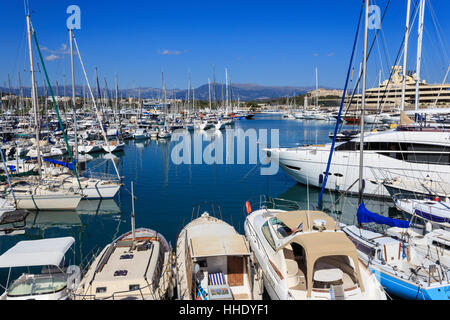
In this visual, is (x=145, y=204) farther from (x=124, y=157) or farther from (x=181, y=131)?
(x=181, y=131)

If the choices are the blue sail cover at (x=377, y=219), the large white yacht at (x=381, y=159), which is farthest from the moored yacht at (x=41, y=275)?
the large white yacht at (x=381, y=159)

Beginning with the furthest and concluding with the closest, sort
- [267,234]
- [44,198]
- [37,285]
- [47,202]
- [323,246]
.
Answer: [47,202]
[44,198]
[267,234]
[37,285]
[323,246]

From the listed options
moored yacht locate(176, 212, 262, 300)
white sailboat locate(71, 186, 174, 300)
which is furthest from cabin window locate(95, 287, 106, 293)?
moored yacht locate(176, 212, 262, 300)

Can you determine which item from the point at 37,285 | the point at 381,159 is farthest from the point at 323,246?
the point at 381,159

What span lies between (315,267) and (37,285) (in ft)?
27.3

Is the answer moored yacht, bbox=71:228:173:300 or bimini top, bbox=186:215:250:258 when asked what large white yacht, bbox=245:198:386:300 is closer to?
bimini top, bbox=186:215:250:258

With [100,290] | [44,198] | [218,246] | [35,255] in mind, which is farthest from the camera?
[44,198]

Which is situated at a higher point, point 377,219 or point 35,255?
point 35,255

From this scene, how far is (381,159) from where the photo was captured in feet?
79.1

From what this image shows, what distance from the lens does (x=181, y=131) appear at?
80.8 metres

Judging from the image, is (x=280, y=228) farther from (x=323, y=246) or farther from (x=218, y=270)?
(x=323, y=246)

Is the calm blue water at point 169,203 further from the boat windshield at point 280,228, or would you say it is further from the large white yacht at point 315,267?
the large white yacht at point 315,267

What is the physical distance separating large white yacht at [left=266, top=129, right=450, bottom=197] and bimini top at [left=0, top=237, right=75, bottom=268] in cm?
1403

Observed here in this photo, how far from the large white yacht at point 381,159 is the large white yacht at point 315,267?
9999 millimetres
